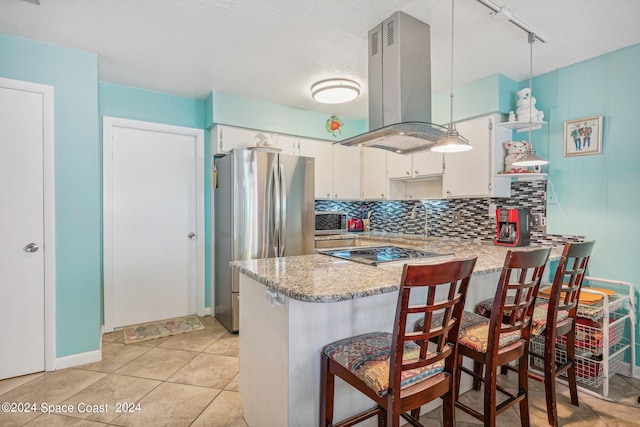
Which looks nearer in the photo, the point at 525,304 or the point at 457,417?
the point at 525,304

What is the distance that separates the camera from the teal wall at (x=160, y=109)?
322 centimetres

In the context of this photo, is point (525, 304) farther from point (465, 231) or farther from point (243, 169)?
point (243, 169)

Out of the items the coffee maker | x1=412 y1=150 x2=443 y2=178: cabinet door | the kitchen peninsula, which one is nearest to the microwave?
x1=412 y1=150 x2=443 y2=178: cabinet door

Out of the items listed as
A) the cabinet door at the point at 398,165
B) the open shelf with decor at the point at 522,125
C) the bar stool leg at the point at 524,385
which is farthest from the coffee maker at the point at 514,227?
the bar stool leg at the point at 524,385

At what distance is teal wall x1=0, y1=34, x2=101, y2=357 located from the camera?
2.45 metres

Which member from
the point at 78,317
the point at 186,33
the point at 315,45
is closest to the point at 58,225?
the point at 78,317

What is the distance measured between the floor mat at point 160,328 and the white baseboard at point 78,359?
0.38 metres

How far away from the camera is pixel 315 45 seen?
96.0 inches

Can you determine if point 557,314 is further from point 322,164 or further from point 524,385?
point 322,164

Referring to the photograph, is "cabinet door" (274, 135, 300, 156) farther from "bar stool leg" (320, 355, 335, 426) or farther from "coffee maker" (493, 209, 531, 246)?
"bar stool leg" (320, 355, 335, 426)

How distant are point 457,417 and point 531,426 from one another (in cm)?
40

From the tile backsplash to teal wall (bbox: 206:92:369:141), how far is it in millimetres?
981

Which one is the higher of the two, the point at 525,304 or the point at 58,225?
the point at 58,225

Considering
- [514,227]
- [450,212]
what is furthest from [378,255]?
[450,212]
